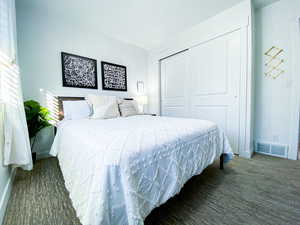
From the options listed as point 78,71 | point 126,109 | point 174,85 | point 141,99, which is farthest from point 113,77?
point 174,85

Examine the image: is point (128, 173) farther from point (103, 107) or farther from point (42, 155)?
point (42, 155)

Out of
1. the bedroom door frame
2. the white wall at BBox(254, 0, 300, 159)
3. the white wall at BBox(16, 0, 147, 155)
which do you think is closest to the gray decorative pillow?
the white wall at BBox(16, 0, 147, 155)

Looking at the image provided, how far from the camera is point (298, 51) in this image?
2021mm

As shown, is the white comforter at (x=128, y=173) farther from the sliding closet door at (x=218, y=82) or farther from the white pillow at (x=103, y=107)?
the sliding closet door at (x=218, y=82)

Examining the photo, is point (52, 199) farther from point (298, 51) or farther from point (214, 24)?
point (298, 51)

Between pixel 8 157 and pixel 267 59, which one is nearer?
pixel 8 157

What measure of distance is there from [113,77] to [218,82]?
2375 millimetres

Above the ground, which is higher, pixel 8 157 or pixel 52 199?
pixel 8 157

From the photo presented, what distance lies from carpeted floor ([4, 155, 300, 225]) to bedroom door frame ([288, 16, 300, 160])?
49cm

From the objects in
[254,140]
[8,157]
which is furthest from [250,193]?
[8,157]

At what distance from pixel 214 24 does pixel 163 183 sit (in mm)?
3002

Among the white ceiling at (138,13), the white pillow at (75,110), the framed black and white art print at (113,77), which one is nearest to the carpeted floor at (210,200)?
the white pillow at (75,110)

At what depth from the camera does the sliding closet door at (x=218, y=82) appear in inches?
92.4

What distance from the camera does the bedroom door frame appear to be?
2.02 metres
